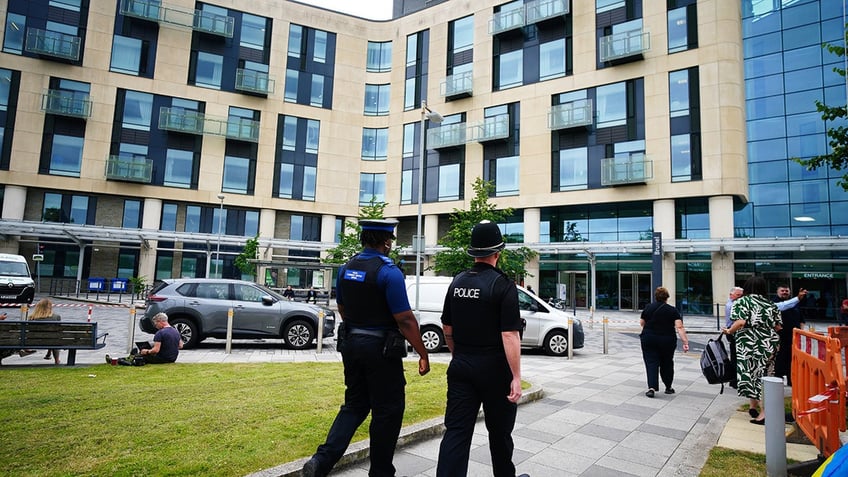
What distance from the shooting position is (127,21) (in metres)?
32.9

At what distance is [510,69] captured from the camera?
3294cm

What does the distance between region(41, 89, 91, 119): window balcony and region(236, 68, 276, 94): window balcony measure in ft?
32.1

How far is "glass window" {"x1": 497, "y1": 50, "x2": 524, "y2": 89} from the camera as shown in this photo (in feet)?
106

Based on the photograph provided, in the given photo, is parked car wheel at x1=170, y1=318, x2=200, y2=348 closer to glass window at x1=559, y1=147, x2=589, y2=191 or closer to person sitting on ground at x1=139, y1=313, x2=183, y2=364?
person sitting on ground at x1=139, y1=313, x2=183, y2=364

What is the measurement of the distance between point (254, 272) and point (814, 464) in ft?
101

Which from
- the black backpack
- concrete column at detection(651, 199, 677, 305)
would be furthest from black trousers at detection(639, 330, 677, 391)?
concrete column at detection(651, 199, 677, 305)

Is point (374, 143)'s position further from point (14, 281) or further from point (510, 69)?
point (14, 281)

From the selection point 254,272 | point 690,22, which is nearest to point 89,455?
point 254,272

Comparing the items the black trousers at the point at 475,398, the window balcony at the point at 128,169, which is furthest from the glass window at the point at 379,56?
the black trousers at the point at 475,398

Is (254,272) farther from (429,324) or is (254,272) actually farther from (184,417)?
(184,417)

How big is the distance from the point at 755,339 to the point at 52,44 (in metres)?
40.4

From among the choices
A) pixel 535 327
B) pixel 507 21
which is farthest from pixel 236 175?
pixel 535 327

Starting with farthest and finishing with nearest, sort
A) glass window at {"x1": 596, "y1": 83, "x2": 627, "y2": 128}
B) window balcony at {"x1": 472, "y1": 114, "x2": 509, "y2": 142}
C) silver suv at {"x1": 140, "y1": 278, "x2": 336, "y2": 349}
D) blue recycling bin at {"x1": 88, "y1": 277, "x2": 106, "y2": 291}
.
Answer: window balcony at {"x1": 472, "y1": 114, "x2": 509, "y2": 142}
blue recycling bin at {"x1": 88, "y1": 277, "x2": 106, "y2": 291}
glass window at {"x1": 596, "y1": 83, "x2": 627, "y2": 128}
silver suv at {"x1": 140, "y1": 278, "x2": 336, "y2": 349}

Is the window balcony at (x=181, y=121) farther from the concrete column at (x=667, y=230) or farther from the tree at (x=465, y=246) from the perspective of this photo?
the concrete column at (x=667, y=230)
